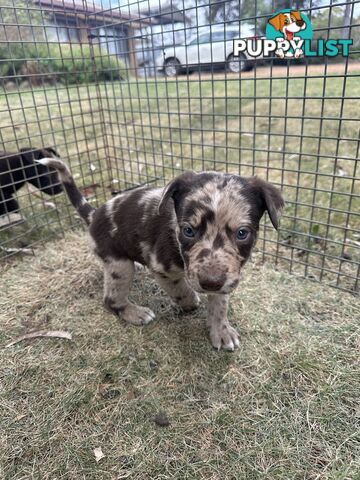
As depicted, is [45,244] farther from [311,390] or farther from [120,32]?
[311,390]

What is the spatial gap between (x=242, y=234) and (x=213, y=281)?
376 mm

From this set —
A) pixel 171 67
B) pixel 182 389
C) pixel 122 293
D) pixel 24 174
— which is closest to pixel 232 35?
pixel 171 67

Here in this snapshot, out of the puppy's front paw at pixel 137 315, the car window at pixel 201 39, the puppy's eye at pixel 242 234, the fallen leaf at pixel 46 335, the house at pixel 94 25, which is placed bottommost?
the fallen leaf at pixel 46 335

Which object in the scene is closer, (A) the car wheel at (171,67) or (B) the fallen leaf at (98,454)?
(B) the fallen leaf at (98,454)

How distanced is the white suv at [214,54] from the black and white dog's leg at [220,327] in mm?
2148

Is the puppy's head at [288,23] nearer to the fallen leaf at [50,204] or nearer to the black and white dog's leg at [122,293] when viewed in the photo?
the black and white dog's leg at [122,293]

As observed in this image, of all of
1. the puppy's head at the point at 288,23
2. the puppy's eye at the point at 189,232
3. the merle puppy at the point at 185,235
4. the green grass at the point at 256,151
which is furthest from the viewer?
the green grass at the point at 256,151

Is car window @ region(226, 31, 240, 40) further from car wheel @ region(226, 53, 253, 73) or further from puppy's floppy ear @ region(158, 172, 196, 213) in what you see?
puppy's floppy ear @ region(158, 172, 196, 213)

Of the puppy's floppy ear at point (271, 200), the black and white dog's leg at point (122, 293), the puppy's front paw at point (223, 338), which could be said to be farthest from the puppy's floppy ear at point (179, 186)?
the puppy's front paw at point (223, 338)

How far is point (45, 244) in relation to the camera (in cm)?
430

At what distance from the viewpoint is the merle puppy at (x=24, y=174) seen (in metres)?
4.20

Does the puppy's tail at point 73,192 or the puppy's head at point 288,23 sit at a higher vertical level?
the puppy's head at point 288,23

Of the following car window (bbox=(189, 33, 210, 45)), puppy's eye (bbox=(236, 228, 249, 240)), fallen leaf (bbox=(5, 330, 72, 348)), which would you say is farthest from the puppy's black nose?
car window (bbox=(189, 33, 210, 45))

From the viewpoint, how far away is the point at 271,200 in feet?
7.25
